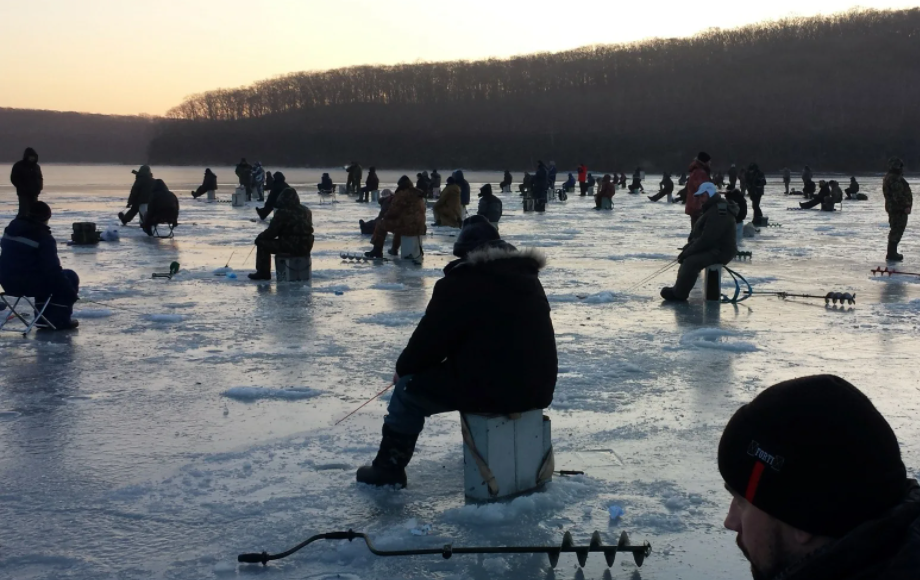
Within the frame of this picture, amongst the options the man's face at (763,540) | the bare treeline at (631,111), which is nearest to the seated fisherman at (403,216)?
the man's face at (763,540)

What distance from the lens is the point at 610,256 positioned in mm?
15562

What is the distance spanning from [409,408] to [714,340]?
4.44m

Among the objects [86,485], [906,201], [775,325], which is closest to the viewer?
[86,485]

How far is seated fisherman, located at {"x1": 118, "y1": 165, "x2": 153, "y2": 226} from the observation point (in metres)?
20.9

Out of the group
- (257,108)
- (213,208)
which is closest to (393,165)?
(257,108)

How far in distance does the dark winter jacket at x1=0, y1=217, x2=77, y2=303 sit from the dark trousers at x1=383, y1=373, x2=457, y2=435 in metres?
4.84

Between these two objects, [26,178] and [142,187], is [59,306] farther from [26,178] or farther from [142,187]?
[142,187]

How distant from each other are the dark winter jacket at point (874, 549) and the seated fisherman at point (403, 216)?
1283cm

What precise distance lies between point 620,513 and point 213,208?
89.4 feet

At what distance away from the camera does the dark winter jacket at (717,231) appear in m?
10.4

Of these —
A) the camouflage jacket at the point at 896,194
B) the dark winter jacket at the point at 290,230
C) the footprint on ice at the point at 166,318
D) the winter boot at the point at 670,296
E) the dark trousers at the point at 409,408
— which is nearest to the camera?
the dark trousers at the point at 409,408

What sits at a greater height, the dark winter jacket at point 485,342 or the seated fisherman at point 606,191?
the seated fisherman at point 606,191

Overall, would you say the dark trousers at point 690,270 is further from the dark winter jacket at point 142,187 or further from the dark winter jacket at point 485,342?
the dark winter jacket at point 142,187

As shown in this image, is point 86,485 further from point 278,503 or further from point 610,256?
point 610,256
